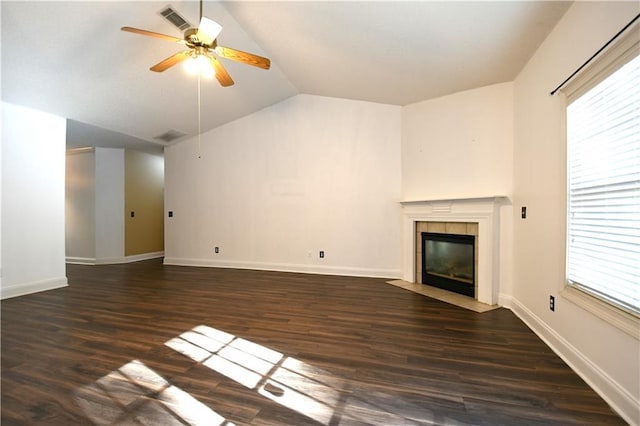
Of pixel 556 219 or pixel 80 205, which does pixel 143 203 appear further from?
pixel 556 219

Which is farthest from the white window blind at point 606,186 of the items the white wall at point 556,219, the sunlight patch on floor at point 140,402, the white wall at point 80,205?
the white wall at point 80,205

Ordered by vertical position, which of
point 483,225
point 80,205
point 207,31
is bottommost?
point 483,225

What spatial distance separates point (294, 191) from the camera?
542 cm

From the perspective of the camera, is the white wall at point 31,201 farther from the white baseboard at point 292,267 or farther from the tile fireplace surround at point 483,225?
the tile fireplace surround at point 483,225

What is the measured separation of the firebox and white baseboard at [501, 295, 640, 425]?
1074 millimetres

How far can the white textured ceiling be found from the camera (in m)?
2.57

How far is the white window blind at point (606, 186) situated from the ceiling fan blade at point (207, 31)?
2783 mm

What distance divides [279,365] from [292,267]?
332 centimetres

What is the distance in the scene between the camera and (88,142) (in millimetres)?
5816

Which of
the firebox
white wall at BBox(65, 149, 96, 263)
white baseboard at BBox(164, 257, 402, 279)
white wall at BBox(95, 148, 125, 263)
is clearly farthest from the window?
white wall at BBox(65, 149, 96, 263)

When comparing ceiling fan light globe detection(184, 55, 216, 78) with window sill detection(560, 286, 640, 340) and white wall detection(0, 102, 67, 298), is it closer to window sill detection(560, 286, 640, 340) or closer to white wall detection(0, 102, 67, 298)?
white wall detection(0, 102, 67, 298)

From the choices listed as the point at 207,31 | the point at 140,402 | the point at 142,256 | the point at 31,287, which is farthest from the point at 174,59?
the point at 142,256

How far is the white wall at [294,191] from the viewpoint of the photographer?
4.92m

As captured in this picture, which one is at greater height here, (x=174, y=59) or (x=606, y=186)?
(x=174, y=59)
